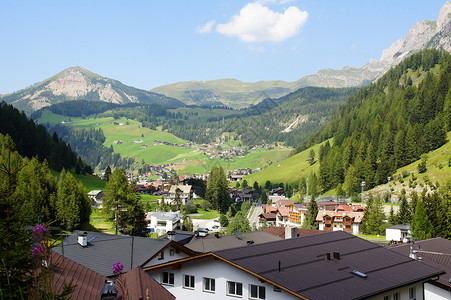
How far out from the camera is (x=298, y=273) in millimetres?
18250

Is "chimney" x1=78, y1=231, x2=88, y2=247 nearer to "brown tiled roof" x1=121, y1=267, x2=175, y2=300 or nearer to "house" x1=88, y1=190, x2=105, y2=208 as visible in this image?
"brown tiled roof" x1=121, y1=267, x2=175, y2=300

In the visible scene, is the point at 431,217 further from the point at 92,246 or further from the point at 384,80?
the point at 384,80

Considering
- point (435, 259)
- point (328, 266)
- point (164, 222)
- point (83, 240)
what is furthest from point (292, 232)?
point (164, 222)

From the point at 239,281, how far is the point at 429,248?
65.6 feet

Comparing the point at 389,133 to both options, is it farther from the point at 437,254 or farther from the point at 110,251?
the point at 110,251

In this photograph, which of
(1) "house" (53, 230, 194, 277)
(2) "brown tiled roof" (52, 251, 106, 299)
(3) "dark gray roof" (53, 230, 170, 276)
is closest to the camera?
(2) "brown tiled roof" (52, 251, 106, 299)

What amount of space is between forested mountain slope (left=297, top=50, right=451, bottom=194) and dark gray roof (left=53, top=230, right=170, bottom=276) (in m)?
103

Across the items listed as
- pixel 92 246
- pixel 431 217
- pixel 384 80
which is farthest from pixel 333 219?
pixel 384 80

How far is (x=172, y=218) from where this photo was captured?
250ft

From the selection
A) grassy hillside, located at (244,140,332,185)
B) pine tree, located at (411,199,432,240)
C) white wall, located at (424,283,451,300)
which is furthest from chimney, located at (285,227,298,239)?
grassy hillside, located at (244,140,332,185)

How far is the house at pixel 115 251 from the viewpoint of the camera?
2672 cm

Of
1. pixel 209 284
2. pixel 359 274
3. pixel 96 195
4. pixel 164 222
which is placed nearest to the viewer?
pixel 359 274

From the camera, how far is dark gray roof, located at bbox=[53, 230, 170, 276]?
26.5 meters

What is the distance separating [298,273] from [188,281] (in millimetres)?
6213
